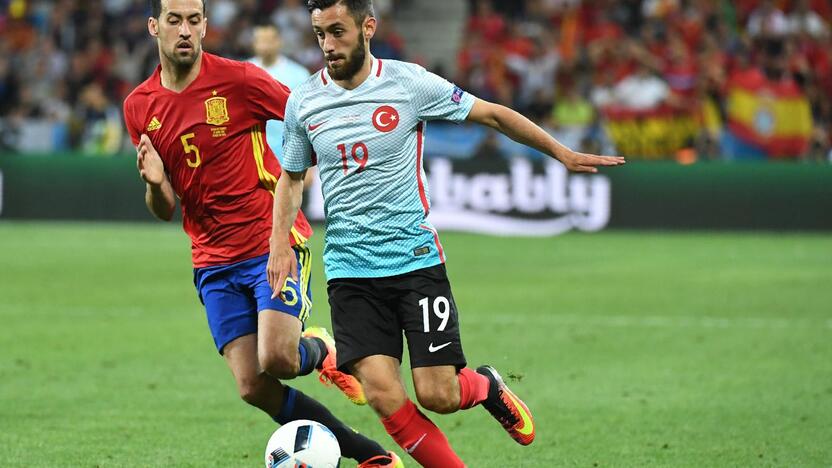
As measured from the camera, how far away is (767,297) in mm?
13445

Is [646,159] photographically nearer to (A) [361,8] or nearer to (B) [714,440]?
(B) [714,440]

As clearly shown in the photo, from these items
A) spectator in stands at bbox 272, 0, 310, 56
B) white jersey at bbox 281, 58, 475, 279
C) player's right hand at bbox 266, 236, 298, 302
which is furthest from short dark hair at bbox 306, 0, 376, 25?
spectator in stands at bbox 272, 0, 310, 56

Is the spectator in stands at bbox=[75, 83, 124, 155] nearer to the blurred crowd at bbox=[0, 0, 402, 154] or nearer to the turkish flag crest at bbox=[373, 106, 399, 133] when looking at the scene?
the blurred crowd at bbox=[0, 0, 402, 154]

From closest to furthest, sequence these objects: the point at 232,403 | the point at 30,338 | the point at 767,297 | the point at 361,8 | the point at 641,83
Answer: the point at 361,8 → the point at 232,403 → the point at 30,338 → the point at 767,297 → the point at 641,83

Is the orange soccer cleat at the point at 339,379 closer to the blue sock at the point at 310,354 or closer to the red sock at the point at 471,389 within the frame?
the blue sock at the point at 310,354

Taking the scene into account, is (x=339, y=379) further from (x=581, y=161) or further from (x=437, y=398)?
(x=581, y=161)

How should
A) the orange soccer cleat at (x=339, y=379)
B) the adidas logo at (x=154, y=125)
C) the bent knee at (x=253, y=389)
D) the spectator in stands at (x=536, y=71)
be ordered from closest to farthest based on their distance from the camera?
the bent knee at (x=253, y=389) < the adidas logo at (x=154, y=125) < the orange soccer cleat at (x=339, y=379) < the spectator in stands at (x=536, y=71)

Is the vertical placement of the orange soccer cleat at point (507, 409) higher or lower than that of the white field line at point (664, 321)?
higher

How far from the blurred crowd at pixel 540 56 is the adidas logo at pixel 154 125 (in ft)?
46.0

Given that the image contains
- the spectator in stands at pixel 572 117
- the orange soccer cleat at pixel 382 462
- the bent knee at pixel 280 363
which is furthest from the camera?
the spectator in stands at pixel 572 117

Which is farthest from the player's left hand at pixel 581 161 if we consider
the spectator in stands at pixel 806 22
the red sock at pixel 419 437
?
the spectator in stands at pixel 806 22

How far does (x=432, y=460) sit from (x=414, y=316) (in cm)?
60

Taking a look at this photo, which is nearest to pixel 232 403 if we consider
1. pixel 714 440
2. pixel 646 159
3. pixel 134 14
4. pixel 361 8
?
pixel 714 440

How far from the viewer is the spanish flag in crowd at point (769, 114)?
794 inches
